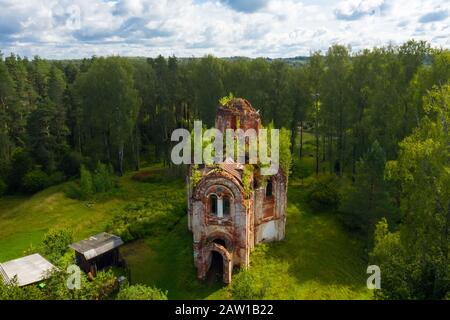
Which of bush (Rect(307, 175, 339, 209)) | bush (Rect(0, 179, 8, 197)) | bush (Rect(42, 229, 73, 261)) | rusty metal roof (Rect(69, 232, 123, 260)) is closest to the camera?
bush (Rect(42, 229, 73, 261))

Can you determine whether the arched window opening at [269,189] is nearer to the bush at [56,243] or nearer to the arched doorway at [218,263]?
the arched doorway at [218,263]

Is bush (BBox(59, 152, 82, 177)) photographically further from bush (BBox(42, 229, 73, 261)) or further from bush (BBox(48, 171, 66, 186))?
bush (BBox(42, 229, 73, 261))

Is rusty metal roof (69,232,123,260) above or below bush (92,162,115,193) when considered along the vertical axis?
below

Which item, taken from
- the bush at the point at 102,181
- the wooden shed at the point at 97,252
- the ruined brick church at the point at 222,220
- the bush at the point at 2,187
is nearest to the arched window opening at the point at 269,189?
the ruined brick church at the point at 222,220

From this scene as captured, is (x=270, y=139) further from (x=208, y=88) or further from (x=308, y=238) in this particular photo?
(x=208, y=88)

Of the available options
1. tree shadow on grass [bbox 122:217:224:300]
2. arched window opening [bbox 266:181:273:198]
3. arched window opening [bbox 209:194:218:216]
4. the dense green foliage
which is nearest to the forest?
the dense green foliage

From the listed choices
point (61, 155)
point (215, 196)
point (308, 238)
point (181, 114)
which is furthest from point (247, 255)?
point (181, 114)

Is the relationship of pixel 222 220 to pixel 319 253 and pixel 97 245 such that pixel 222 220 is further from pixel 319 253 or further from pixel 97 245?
pixel 97 245
